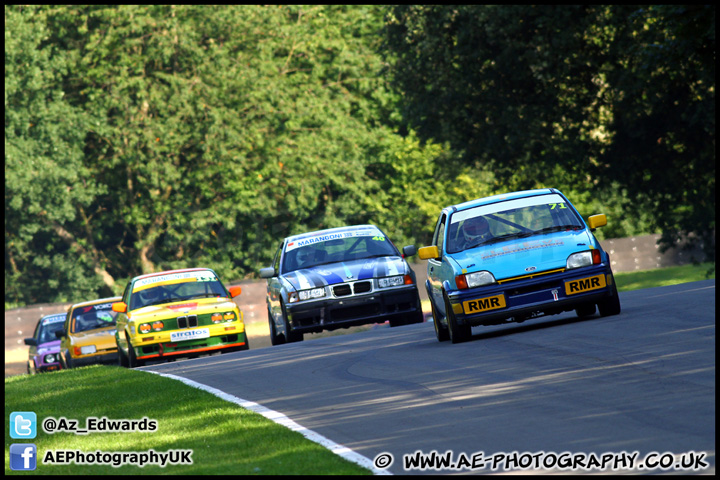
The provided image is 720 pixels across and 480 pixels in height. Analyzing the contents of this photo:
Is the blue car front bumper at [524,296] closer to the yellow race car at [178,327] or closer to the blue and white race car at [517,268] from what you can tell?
the blue and white race car at [517,268]

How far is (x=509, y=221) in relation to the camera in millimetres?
14820

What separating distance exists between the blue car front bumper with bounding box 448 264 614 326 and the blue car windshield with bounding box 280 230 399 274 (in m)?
5.80

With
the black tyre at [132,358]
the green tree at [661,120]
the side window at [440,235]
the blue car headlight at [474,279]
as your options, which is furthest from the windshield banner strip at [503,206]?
the green tree at [661,120]

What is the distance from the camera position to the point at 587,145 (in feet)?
112

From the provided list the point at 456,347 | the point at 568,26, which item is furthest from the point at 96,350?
the point at 568,26

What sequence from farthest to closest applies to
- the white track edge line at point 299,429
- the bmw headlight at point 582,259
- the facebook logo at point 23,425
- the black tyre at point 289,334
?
the black tyre at point 289,334 → the bmw headlight at point 582,259 → the facebook logo at point 23,425 → the white track edge line at point 299,429

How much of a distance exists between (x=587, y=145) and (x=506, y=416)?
1035 inches

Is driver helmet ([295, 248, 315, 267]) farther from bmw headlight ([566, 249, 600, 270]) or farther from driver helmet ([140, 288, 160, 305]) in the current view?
bmw headlight ([566, 249, 600, 270])

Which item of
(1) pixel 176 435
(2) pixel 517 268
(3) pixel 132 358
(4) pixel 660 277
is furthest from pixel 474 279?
(4) pixel 660 277

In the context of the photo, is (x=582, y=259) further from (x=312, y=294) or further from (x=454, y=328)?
(x=312, y=294)

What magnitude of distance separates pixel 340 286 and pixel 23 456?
9905mm

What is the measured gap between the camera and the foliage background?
1340 inches

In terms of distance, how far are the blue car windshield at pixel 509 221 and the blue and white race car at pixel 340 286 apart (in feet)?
12.3

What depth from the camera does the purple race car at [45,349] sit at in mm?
27078
